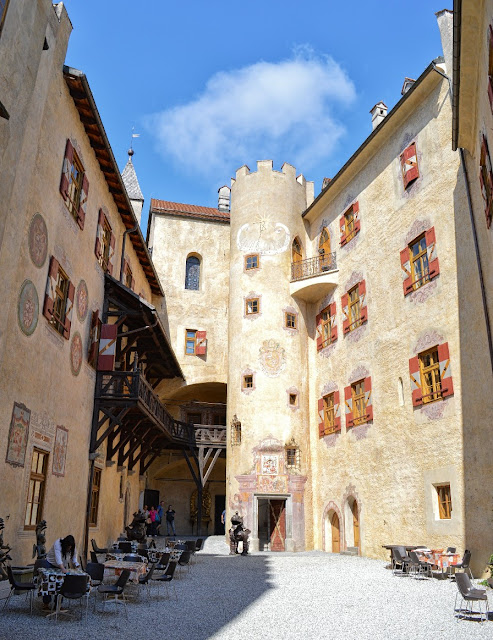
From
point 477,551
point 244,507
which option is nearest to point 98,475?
point 244,507

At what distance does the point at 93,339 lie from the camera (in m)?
15.4

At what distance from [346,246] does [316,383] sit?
555cm

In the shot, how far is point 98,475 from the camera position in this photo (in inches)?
648

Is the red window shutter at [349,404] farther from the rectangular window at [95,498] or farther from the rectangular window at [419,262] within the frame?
the rectangular window at [95,498]

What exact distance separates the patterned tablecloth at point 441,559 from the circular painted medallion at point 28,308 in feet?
33.8

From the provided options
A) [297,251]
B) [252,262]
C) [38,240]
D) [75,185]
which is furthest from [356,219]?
[38,240]

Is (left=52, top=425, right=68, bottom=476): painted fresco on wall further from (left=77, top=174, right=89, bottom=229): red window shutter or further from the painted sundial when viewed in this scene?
the painted sundial

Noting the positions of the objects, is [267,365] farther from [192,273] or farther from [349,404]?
[192,273]

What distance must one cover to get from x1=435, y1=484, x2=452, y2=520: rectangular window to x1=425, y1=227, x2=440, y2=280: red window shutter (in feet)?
18.9

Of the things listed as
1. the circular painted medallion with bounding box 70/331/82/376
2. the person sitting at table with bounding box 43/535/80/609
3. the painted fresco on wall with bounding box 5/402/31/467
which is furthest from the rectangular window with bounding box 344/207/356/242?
the person sitting at table with bounding box 43/535/80/609

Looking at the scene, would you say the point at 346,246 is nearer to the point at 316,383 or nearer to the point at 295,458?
the point at 316,383

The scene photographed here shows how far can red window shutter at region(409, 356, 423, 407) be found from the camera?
16.1 m

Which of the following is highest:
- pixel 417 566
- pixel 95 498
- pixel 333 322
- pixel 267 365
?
pixel 333 322

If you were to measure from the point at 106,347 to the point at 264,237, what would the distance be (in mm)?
11067
